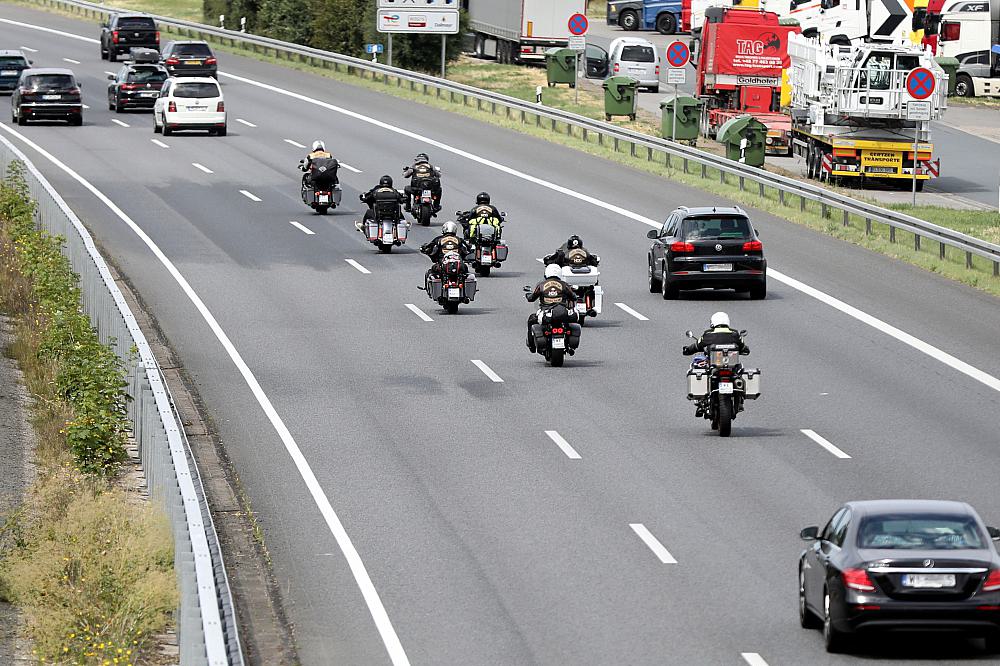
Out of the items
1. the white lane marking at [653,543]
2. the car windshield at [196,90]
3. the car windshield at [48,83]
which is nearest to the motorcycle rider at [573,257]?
the white lane marking at [653,543]

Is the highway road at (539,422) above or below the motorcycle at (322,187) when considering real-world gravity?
below

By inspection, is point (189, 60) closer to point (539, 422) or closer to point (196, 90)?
point (196, 90)

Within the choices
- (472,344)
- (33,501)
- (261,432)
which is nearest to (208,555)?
(33,501)

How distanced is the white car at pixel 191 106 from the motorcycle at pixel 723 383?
3349cm

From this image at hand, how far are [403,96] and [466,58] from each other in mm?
21979

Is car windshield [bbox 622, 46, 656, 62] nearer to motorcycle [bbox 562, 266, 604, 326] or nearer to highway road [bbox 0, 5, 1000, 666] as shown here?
highway road [bbox 0, 5, 1000, 666]

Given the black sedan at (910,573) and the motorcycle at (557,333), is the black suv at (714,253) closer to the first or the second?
the motorcycle at (557,333)

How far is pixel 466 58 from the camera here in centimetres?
8469

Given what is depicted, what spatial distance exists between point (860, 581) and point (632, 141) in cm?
3727

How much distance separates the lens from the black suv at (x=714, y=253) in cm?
3195

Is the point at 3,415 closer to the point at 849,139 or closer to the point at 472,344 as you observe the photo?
the point at 472,344

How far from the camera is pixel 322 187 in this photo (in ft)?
137

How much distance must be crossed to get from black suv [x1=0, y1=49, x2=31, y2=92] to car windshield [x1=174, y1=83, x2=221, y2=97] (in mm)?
12886

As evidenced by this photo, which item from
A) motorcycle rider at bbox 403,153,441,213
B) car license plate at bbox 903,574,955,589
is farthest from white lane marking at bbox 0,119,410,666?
motorcycle rider at bbox 403,153,441,213
